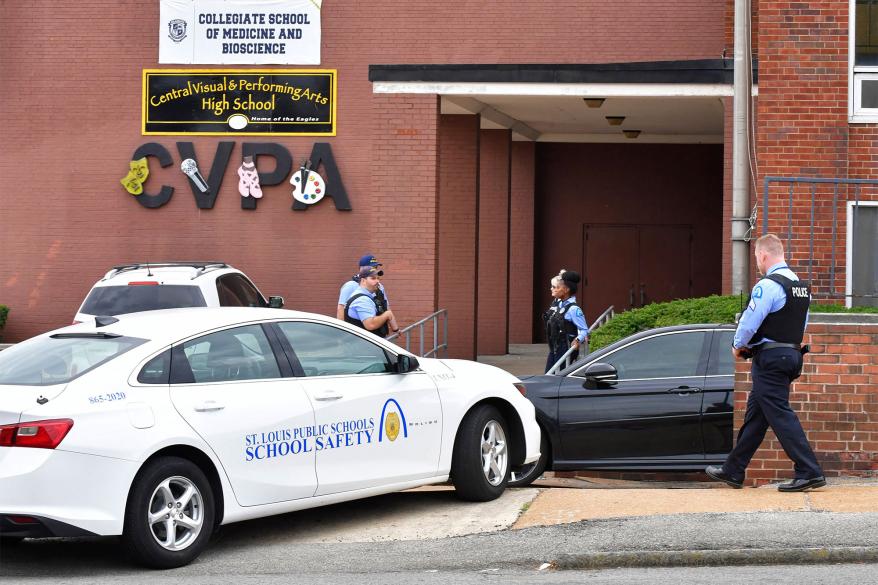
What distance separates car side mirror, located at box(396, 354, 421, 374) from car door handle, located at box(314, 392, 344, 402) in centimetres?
58

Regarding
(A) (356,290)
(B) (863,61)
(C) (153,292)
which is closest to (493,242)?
(A) (356,290)

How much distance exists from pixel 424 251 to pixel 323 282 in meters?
1.51

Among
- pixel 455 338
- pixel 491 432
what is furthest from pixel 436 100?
pixel 491 432

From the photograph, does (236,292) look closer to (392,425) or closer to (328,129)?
(328,129)

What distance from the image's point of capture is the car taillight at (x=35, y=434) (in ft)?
22.8

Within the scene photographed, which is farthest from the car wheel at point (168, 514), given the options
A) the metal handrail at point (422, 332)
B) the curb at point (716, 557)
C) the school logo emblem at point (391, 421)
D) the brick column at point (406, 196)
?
the brick column at point (406, 196)

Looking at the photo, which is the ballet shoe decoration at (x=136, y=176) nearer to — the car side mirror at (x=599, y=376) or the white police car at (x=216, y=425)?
the car side mirror at (x=599, y=376)

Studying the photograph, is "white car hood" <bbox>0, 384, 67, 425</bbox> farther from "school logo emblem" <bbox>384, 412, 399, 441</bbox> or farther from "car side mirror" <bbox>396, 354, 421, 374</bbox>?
"car side mirror" <bbox>396, 354, 421, 374</bbox>

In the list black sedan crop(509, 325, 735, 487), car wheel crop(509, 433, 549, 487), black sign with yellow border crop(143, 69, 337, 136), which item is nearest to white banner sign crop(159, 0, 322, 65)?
black sign with yellow border crop(143, 69, 337, 136)

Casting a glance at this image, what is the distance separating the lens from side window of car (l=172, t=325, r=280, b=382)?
307 inches

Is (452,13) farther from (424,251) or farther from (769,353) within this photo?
(769,353)

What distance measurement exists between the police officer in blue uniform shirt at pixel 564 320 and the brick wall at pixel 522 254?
9.45 meters

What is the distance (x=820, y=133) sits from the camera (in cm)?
1247

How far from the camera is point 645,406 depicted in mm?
10844
